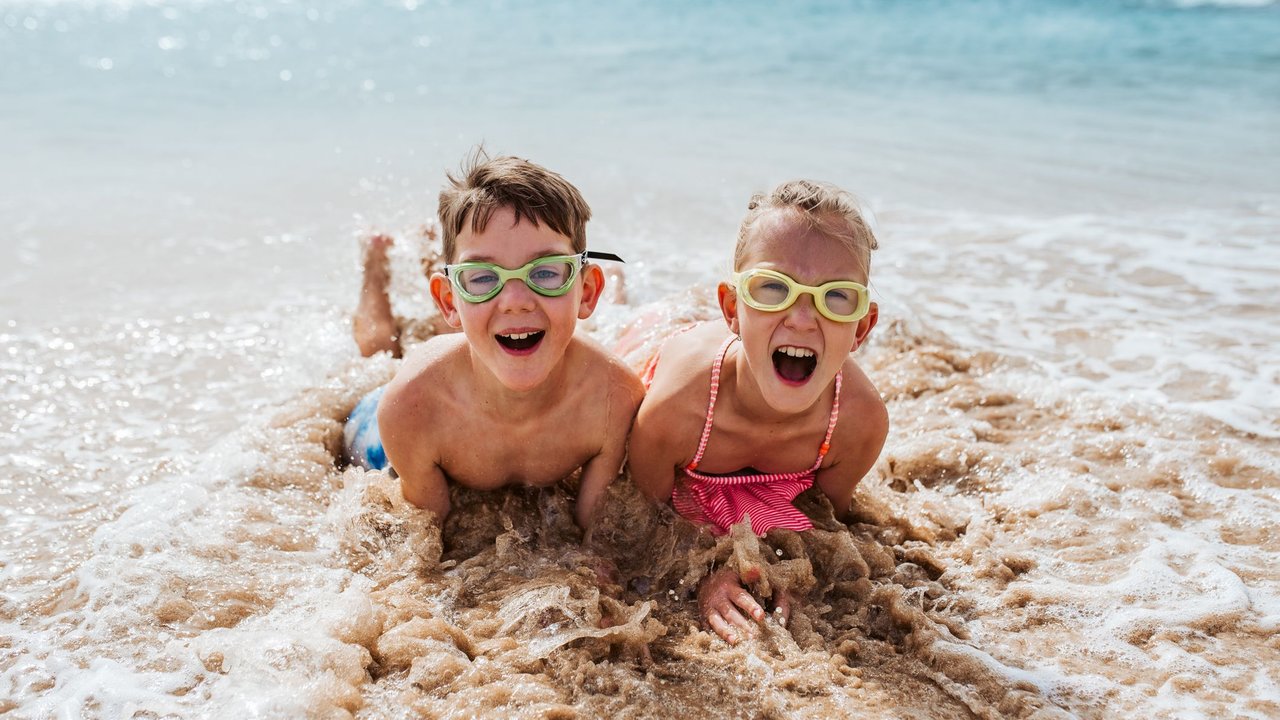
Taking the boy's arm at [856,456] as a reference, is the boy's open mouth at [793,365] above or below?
above

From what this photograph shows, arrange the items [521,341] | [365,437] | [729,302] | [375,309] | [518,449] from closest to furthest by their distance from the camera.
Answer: [521,341]
[729,302]
[518,449]
[365,437]
[375,309]

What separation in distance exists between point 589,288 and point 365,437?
4.70 feet

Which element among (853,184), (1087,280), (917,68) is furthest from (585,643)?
(917,68)

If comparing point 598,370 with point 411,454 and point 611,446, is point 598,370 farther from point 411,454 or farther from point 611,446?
point 411,454

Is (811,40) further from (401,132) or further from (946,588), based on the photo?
(946,588)

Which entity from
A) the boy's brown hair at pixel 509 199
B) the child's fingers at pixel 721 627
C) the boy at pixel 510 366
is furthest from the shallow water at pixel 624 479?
the boy's brown hair at pixel 509 199

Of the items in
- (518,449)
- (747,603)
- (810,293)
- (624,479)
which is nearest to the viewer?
(810,293)

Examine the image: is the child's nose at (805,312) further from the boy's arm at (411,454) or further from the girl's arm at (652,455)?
the boy's arm at (411,454)

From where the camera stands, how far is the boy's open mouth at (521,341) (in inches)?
138

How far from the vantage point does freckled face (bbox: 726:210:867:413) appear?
335 centimetres

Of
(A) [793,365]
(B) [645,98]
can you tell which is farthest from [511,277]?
(B) [645,98]

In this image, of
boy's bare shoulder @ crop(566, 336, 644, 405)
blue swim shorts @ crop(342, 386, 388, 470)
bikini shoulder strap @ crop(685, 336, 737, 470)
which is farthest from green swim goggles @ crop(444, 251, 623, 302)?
blue swim shorts @ crop(342, 386, 388, 470)

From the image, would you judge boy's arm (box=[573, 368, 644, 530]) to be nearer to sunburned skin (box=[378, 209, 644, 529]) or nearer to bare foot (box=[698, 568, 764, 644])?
sunburned skin (box=[378, 209, 644, 529])

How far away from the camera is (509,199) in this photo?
11.2 feet
